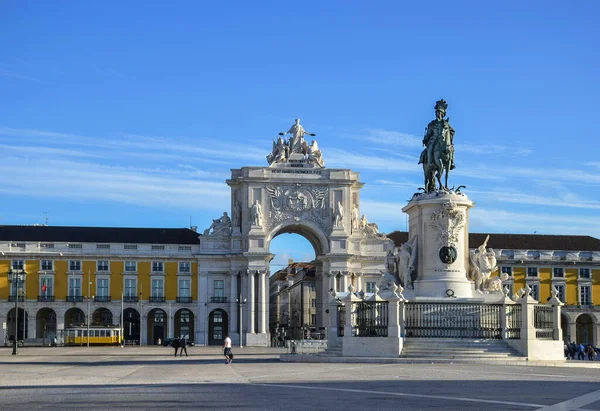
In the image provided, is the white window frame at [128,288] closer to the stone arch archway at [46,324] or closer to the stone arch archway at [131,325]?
the stone arch archway at [131,325]

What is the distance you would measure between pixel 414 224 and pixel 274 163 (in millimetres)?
62256

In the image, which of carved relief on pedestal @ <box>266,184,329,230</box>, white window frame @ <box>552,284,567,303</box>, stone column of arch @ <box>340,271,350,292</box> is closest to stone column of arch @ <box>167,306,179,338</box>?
carved relief on pedestal @ <box>266,184,329,230</box>

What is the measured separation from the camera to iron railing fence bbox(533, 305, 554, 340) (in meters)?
36.3

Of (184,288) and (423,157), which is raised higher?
(423,157)

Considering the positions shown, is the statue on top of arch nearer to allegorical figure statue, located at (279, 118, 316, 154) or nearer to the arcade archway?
allegorical figure statue, located at (279, 118, 316, 154)

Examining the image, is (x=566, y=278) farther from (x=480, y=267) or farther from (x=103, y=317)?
(x=480, y=267)

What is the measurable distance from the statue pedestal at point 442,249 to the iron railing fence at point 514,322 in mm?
1451

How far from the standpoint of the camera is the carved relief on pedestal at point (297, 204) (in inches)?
3831

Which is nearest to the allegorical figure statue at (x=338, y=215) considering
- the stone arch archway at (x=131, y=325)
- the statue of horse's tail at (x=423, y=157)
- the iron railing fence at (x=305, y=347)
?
the stone arch archway at (x=131, y=325)

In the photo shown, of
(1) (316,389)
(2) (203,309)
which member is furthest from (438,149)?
(2) (203,309)

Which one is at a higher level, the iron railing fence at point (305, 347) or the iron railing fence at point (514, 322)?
the iron railing fence at point (514, 322)

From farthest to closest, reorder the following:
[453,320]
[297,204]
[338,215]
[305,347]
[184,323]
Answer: [184,323]
[297,204]
[338,215]
[305,347]
[453,320]

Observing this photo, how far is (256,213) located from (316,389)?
73.8m

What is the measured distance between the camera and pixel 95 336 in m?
90.9
